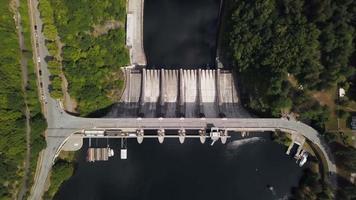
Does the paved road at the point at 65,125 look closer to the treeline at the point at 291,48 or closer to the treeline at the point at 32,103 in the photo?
the treeline at the point at 32,103

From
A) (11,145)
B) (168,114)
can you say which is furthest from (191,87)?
(11,145)

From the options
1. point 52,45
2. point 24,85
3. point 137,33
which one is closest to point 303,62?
point 137,33

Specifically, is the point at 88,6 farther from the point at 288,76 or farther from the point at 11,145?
the point at 288,76

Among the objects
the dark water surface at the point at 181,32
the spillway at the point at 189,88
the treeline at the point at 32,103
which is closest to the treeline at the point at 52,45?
the treeline at the point at 32,103

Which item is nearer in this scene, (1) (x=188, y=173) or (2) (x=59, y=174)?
(2) (x=59, y=174)

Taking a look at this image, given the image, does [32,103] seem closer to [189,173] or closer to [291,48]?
[189,173]
